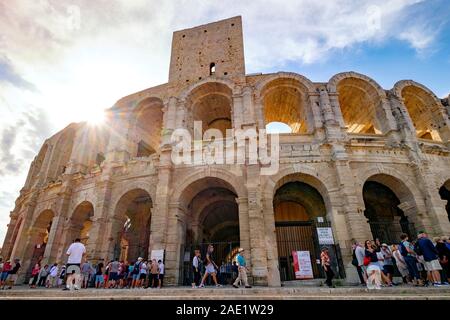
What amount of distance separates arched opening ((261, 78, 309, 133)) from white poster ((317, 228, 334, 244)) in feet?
20.1

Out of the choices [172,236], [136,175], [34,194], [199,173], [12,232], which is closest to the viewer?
[172,236]

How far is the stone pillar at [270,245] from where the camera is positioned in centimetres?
901

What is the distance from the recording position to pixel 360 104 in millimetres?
14875

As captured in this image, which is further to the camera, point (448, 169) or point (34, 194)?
point (34, 194)

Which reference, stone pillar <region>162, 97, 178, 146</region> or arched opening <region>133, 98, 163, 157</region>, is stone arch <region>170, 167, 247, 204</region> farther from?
arched opening <region>133, 98, 163, 157</region>

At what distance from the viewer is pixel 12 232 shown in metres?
16.9

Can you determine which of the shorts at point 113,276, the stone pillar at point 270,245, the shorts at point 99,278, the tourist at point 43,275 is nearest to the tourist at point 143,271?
the shorts at point 113,276

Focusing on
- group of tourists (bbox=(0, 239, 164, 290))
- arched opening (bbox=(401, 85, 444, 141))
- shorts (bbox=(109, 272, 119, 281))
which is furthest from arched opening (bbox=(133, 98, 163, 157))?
arched opening (bbox=(401, 85, 444, 141))

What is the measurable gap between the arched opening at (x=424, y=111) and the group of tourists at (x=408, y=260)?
8807 millimetres

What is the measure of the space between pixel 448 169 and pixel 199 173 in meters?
12.0

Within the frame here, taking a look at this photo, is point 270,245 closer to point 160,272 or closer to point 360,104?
point 160,272
